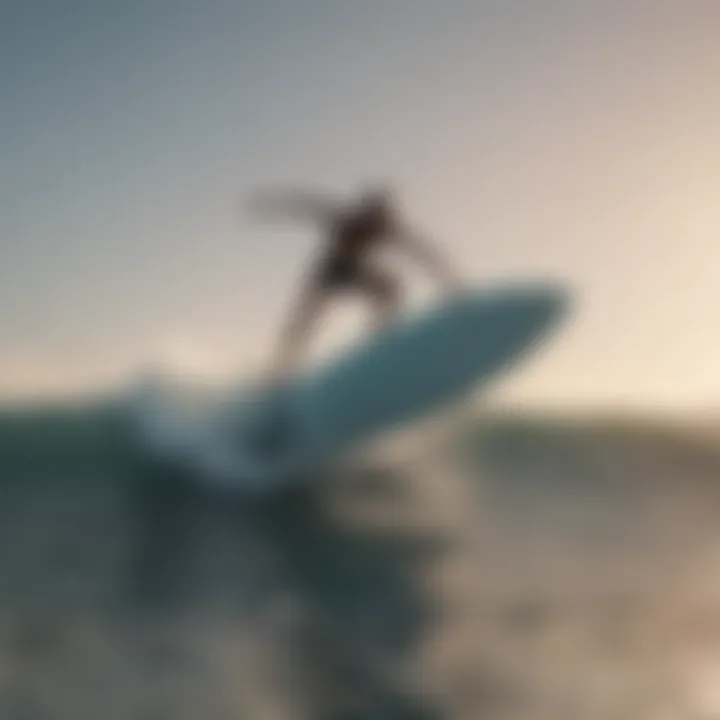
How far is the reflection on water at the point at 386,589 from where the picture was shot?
940 mm

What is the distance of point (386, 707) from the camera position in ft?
2.97

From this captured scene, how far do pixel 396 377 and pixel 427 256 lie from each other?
0.17 m

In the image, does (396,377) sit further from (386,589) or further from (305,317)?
(386,589)

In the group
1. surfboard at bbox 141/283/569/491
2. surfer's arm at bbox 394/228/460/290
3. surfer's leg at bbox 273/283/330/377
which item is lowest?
surfboard at bbox 141/283/569/491

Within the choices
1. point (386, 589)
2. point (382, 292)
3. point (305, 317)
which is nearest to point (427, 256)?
point (382, 292)

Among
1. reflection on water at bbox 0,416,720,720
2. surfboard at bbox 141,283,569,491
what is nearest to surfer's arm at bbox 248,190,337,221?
surfboard at bbox 141,283,569,491

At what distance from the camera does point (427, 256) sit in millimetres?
1159

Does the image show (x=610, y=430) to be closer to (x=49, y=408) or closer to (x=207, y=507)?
(x=207, y=507)

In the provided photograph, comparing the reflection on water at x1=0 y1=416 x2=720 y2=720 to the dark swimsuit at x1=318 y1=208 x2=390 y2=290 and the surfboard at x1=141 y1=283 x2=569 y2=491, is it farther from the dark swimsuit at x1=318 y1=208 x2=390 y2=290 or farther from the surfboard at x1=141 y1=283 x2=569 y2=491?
the dark swimsuit at x1=318 y1=208 x2=390 y2=290

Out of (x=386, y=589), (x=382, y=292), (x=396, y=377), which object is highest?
(x=382, y=292)

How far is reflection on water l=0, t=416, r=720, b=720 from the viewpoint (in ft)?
3.09

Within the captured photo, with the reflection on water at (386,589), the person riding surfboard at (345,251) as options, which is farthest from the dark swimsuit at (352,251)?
the reflection on water at (386,589)

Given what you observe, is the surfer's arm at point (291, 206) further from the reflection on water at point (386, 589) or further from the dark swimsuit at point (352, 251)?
the reflection on water at point (386, 589)

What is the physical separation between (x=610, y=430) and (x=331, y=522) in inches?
16.6
